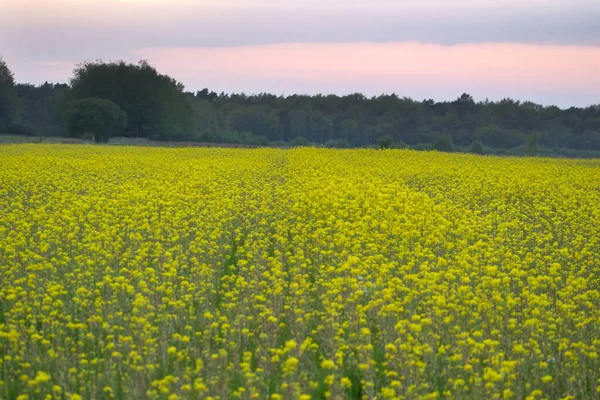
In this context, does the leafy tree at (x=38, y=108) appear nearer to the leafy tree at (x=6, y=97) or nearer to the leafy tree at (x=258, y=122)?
the leafy tree at (x=6, y=97)

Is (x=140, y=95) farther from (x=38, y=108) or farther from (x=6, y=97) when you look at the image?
(x=38, y=108)

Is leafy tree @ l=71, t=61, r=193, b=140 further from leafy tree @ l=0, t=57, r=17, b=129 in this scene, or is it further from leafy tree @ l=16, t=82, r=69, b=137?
leafy tree @ l=16, t=82, r=69, b=137

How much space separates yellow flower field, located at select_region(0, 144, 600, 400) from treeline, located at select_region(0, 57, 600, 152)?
3640 cm

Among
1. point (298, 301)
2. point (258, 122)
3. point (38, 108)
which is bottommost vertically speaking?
point (298, 301)

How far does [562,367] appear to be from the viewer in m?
7.64

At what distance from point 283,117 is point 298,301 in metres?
109

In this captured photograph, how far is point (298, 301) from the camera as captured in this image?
8922 millimetres

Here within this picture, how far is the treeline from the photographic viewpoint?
72625 mm

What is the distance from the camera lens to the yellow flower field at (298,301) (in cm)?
702

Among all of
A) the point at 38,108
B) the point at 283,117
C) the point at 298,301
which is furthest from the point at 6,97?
the point at 298,301

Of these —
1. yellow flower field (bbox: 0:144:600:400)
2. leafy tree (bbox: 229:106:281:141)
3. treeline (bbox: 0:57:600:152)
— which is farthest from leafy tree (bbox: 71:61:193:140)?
yellow flower field (bbox: 0:144:600:400)

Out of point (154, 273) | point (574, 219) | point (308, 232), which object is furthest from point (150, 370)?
point (574, 219)

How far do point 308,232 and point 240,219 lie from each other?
170 cm

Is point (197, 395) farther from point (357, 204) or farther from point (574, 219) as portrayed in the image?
point (574, 219)
